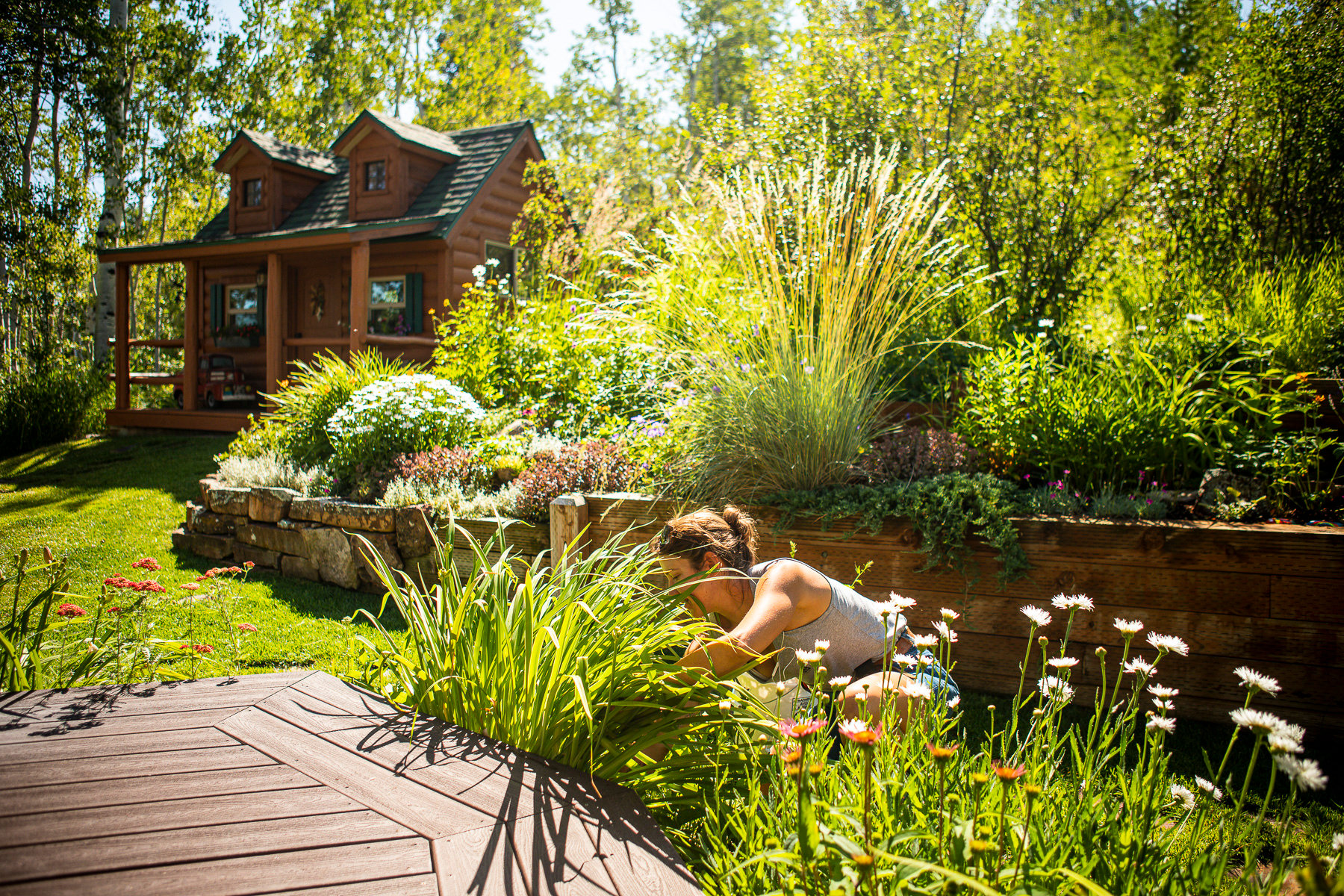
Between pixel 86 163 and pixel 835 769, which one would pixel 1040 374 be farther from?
pixel 86 163

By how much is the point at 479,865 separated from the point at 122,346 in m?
11.6

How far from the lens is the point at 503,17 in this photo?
20.2 meters

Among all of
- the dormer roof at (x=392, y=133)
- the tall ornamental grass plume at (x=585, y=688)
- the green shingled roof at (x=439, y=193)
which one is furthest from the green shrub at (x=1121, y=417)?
the dormer roof at (x=392, y=133)

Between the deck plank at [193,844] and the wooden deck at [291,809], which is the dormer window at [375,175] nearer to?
the wooden deck at [291,809]

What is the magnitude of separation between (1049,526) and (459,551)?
116 inches

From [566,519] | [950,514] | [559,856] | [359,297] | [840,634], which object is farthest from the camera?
[359,297]

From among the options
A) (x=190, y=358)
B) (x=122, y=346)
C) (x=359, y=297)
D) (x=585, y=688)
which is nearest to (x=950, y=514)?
(x=585, y=688)

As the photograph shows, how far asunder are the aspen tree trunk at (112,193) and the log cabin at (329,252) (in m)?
0.69

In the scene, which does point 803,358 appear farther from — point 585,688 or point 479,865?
point 479,865

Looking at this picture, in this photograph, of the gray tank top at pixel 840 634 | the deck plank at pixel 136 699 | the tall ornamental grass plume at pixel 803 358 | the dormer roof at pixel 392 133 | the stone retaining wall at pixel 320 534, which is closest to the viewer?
the deck plank at pixel 136 699

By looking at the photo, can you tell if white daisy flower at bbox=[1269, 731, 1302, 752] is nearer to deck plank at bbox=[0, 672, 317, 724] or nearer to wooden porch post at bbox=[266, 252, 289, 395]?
deck plank at bbox=[0, 672, 317, 724]

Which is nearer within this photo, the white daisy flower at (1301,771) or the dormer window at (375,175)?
the white daisy flower at (1301,771)

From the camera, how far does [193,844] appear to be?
3.67 feet

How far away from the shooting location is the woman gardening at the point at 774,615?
1.97 m
